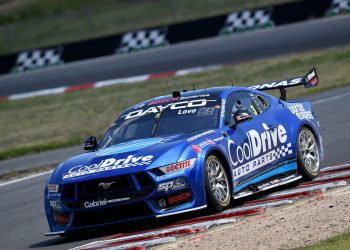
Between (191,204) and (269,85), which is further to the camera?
(269,85)

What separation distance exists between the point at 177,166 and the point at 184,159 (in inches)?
4.3

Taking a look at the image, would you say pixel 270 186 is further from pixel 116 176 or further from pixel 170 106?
pixel 116 176

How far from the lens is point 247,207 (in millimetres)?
9609

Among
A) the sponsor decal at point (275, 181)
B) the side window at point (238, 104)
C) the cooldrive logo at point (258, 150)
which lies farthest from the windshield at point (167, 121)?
the sponsor decal at point (275, 181)

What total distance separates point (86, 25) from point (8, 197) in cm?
2951

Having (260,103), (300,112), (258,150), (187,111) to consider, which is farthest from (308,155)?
(187,111)

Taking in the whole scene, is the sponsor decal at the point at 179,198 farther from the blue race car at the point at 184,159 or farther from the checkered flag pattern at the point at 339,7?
the checkered flag pattern at the point at 339,7

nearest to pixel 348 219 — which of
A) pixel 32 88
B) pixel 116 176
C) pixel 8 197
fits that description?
pixel 116 176

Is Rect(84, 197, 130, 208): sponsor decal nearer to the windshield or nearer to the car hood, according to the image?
the car hood

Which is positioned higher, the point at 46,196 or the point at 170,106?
the point at 170,106

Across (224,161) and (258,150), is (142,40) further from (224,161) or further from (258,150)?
(224,161)

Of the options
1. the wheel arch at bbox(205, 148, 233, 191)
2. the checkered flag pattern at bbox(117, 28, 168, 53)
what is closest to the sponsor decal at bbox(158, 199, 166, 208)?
the wheel arch at bbox(205, 148, 233, 191)

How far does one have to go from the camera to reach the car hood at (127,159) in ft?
30.4

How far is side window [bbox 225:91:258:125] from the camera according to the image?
10.6 meters
